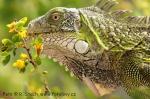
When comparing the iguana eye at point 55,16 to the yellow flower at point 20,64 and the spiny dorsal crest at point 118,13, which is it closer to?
the spiny dorsal crest at point 118,13

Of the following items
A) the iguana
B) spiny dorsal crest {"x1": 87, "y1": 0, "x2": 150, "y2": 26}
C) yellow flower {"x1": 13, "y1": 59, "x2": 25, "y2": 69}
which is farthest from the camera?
spiny dorsal crest {"x1": 87, "y1": 0, "x2": 150, "y2": 26}

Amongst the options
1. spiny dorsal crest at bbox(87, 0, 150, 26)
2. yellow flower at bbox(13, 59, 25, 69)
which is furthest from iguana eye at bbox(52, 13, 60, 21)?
yellow flower at bbox(13, 59, 25, 69)

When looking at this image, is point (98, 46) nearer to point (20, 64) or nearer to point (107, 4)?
point (107, 4)

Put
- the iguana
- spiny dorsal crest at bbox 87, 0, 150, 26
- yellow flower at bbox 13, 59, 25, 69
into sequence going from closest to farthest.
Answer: yellow flower at bbox 13, 59, 25, 69, the iguana, spiny dorsal crest at bbox 87, 0, 150, 26

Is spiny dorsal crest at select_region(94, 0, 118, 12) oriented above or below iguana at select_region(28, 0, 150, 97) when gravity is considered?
above

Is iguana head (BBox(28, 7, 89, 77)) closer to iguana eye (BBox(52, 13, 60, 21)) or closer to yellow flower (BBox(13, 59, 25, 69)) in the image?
iguana eye (BBox(52, 13, 60, 21))

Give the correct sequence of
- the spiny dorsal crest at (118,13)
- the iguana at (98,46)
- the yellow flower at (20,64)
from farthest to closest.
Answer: the spiny dorsal crest at (118,13) → the iguana at (98,46) → the yellow flower at (20,64)

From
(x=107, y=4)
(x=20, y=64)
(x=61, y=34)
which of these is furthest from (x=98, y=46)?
(x=20, y=64)

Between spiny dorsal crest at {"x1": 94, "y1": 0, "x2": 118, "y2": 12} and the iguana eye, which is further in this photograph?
spiny dorsal crest at {"x1": 94, "y1": 0, "x2": 118, "y2": 12}

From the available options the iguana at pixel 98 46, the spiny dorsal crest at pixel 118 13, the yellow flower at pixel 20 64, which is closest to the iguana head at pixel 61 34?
the iguana at pixel 98 46
